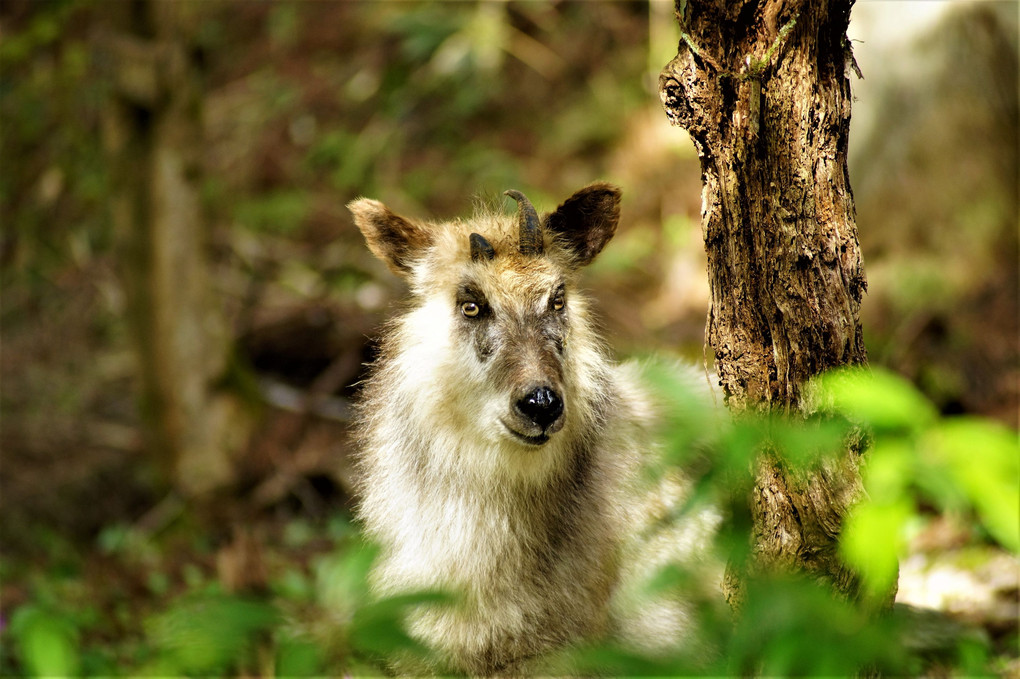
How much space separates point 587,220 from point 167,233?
4.80 m

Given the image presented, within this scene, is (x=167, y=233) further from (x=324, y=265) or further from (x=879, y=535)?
(x=879, y=535)

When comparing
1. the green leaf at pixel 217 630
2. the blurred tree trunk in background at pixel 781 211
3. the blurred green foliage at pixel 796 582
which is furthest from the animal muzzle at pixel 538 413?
the green leaf at pixel 217 630

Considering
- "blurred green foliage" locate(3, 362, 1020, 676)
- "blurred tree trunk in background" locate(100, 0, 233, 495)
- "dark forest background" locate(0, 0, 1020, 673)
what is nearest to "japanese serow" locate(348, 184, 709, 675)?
"dark forest background" locate(0, 0, 1020, 673)

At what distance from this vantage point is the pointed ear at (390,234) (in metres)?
4.19

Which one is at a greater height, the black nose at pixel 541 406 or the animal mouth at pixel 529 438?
the black nose at pixel 541 406

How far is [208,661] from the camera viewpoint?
1.57 meters

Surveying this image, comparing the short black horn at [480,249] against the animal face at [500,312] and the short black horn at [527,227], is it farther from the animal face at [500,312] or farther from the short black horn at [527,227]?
the short black horn at [527,227]

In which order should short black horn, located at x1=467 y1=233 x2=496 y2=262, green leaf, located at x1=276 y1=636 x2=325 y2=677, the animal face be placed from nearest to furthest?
green leaf, located at x1=276 y1=636 x2=325 y2=677 < the animal face < short black horn, located at x1=467 y1=233 x2=496 y2=262

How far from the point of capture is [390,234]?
4266 mm

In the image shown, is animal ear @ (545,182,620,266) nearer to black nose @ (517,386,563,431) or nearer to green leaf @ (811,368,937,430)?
black nose @ (517,386,563,431)

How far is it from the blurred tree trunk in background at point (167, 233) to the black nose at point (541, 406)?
5.28 m

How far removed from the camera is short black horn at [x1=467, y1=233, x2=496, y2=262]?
155 inches

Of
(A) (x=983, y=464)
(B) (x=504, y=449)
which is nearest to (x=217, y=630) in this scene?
(A) (x=983, y=464)

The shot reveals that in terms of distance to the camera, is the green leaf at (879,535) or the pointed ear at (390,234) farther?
the pointed ear at (390,234)
